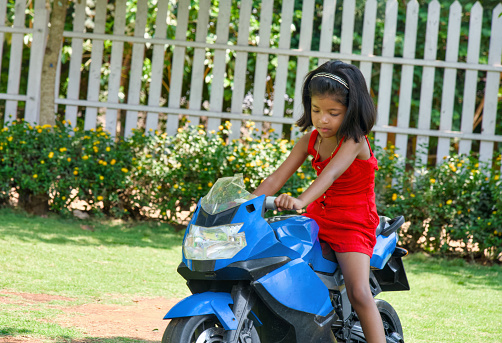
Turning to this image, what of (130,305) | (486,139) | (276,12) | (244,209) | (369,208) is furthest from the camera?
(276,12)

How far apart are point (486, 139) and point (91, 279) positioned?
16.0ft

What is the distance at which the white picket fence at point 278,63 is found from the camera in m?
7.06

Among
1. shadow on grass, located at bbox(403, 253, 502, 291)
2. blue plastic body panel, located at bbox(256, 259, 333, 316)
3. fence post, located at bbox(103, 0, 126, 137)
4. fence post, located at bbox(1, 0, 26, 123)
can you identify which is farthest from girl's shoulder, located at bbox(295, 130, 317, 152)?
fence post, located at bbox(1, 0, 26, 123)

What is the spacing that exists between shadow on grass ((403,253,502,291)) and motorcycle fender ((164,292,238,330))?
3.49m

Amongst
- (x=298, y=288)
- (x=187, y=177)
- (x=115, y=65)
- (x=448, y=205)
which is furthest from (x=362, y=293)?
(x=115, y=65)

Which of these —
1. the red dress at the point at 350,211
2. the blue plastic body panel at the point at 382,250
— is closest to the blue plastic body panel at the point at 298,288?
the red dress at the point at 350,211

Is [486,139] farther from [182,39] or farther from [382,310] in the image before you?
[382,310]

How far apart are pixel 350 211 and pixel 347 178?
6.4 inches

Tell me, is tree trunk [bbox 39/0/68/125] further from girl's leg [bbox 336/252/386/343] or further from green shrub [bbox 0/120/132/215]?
girl's leg [bbox 336/252/386/343]

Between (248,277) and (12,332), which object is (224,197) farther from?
(12,332)

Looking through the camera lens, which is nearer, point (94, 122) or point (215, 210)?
point (215, 210)

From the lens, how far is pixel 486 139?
701cm

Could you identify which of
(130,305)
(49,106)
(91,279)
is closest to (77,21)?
(49,106)

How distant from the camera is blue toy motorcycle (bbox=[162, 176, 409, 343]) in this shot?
7.54 feet
